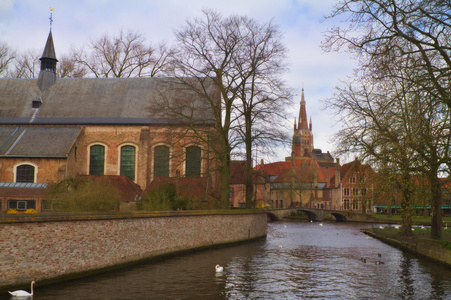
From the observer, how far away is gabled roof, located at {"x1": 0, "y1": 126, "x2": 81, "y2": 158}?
3362cm

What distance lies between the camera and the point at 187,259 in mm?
19562

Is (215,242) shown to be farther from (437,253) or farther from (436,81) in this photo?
(436,81)

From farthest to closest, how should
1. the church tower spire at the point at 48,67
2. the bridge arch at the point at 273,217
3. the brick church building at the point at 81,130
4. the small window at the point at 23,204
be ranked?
the bridge arch at the point at 273,217 < the church tower spire at the point at 48,67 < the brick church building at the point at 81,130 < the small window at the point at 23,204

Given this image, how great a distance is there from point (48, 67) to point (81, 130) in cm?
753

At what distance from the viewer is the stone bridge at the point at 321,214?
60.3m

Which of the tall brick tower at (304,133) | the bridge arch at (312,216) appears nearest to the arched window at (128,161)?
the bridge arch at (312,216)

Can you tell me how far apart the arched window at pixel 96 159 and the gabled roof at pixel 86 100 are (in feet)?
7.03

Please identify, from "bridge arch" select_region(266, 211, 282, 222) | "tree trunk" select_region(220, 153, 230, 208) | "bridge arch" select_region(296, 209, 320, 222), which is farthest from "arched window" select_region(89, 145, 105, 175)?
"bridge arch" select_region(296, 209, 320, 222)

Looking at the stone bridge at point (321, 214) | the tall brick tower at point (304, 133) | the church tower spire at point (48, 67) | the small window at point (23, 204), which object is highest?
the tall brick tower at point (304, 133)

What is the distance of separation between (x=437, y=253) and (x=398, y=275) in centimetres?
337

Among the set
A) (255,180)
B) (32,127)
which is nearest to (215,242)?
(255,180)

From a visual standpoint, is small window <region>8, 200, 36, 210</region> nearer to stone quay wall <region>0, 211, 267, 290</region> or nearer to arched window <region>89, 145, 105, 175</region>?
arched window <region>89, 145, 105, 175</region>

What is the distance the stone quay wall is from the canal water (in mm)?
485

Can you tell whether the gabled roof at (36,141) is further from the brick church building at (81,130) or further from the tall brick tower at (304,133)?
the tall brick tower at (304,133)
